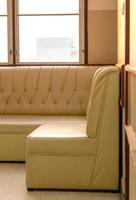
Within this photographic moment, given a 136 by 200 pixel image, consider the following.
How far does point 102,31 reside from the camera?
4324 millimetres

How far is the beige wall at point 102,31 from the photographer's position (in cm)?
430

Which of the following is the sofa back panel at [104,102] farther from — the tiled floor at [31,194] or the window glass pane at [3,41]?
the window glass pane at [3,41]

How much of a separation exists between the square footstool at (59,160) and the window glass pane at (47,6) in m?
2.16

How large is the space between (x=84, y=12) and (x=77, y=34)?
11.0 inches

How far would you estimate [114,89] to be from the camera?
2717 mm

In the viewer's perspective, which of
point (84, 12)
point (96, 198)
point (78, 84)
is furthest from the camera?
point (84, 12)

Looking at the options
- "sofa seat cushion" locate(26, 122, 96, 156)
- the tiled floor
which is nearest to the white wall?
"sofa seat cushion" locate(26, 122, 96, 156)

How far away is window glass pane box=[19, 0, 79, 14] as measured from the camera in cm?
445

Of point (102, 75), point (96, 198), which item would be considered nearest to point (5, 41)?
point (102, 75)

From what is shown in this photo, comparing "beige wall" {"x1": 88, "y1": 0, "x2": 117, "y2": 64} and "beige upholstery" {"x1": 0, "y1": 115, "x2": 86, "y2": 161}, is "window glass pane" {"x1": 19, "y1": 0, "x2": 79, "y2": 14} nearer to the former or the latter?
"beige wall" {"x1": 88, "y1": 0, "x2": 117, "y2": 64}

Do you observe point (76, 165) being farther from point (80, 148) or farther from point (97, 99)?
point (97, 99)

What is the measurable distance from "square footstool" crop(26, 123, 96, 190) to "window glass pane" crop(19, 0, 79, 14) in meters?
2.16

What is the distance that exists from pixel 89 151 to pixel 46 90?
143cm

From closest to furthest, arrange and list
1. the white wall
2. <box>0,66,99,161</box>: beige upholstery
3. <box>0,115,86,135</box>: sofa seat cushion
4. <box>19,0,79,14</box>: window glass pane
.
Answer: <box>0,115,86,135</box>: sofa seat cushion, <box>0,66,99,161</box>: beige upholstery, the white wall, <box>19,0,79,14</box>: window glass pane
